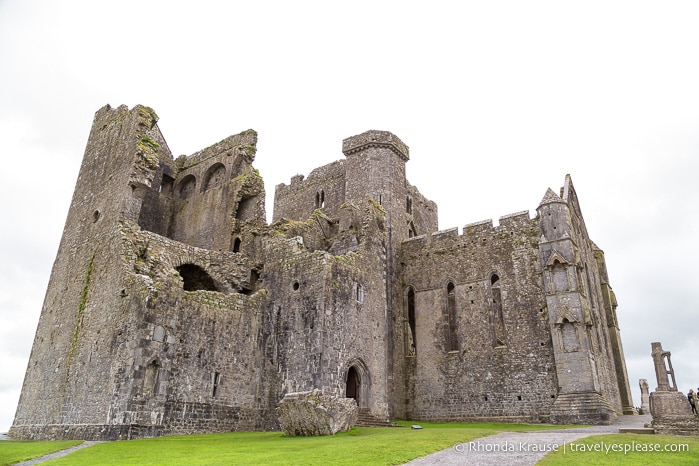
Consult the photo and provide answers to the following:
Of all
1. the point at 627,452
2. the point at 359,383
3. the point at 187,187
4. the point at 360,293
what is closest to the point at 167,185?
the point at 187,187

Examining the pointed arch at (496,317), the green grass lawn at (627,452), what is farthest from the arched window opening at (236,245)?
the green grass lawn at (627,452)

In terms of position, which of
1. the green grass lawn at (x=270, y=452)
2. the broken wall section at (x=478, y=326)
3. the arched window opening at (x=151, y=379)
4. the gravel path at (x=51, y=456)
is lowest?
the gravel path at (x=51, y=456)

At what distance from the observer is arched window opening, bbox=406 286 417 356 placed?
26.1m

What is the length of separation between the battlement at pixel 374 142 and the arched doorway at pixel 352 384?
13.4 m

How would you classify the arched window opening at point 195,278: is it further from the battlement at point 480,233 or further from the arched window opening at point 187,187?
the battlement at point 480,233

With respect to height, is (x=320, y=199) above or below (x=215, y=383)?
above

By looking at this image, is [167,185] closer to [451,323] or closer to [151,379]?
[151,379]

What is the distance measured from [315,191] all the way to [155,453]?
23.2 meters

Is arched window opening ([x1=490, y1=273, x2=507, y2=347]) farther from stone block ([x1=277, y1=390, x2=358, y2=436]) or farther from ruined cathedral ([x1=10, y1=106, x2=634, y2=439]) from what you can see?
stone block ([x1=277, y1=390, x2=358, y2=436])

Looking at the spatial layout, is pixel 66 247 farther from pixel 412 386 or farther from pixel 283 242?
pixel 412 386

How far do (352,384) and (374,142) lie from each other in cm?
1394

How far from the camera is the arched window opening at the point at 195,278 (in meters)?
23.4

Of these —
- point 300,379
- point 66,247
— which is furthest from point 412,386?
point 66,247

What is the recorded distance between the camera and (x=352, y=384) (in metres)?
22.0
